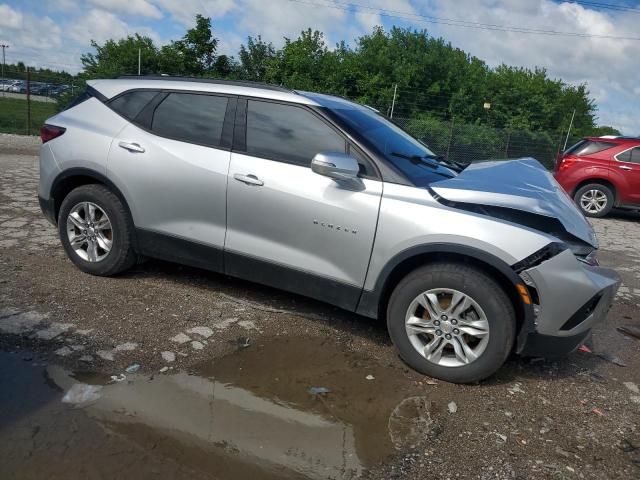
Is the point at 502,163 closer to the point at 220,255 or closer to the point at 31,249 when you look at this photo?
the point at 220,255

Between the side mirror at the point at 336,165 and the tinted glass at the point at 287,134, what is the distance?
0.75ft

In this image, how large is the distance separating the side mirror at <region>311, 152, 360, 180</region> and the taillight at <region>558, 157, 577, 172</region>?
895cm

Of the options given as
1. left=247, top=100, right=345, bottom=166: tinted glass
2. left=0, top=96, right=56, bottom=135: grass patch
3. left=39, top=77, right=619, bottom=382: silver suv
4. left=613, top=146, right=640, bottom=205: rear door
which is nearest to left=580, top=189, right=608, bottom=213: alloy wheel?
left=613, top=146, right=640, bottom=205: rear door

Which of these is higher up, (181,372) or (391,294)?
(391,294)

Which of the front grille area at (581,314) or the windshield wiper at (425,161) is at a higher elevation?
the windshield wiper at (425,161)

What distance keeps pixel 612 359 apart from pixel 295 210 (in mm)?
2681

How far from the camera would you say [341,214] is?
3.58 meters

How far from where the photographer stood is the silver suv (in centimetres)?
329

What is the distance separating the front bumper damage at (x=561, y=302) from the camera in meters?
3.21

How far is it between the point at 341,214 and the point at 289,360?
41.3 inches

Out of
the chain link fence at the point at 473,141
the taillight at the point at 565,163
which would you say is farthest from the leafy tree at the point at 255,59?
the taillight at the point at 565,163

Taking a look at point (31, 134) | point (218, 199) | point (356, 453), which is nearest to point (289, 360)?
point (356, 453)

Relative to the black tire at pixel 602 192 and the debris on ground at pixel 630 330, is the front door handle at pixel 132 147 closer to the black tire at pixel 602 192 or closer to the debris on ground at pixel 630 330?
the debris on ground at pixel 630 330

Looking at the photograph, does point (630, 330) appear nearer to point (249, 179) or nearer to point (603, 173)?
point (249, 179)
